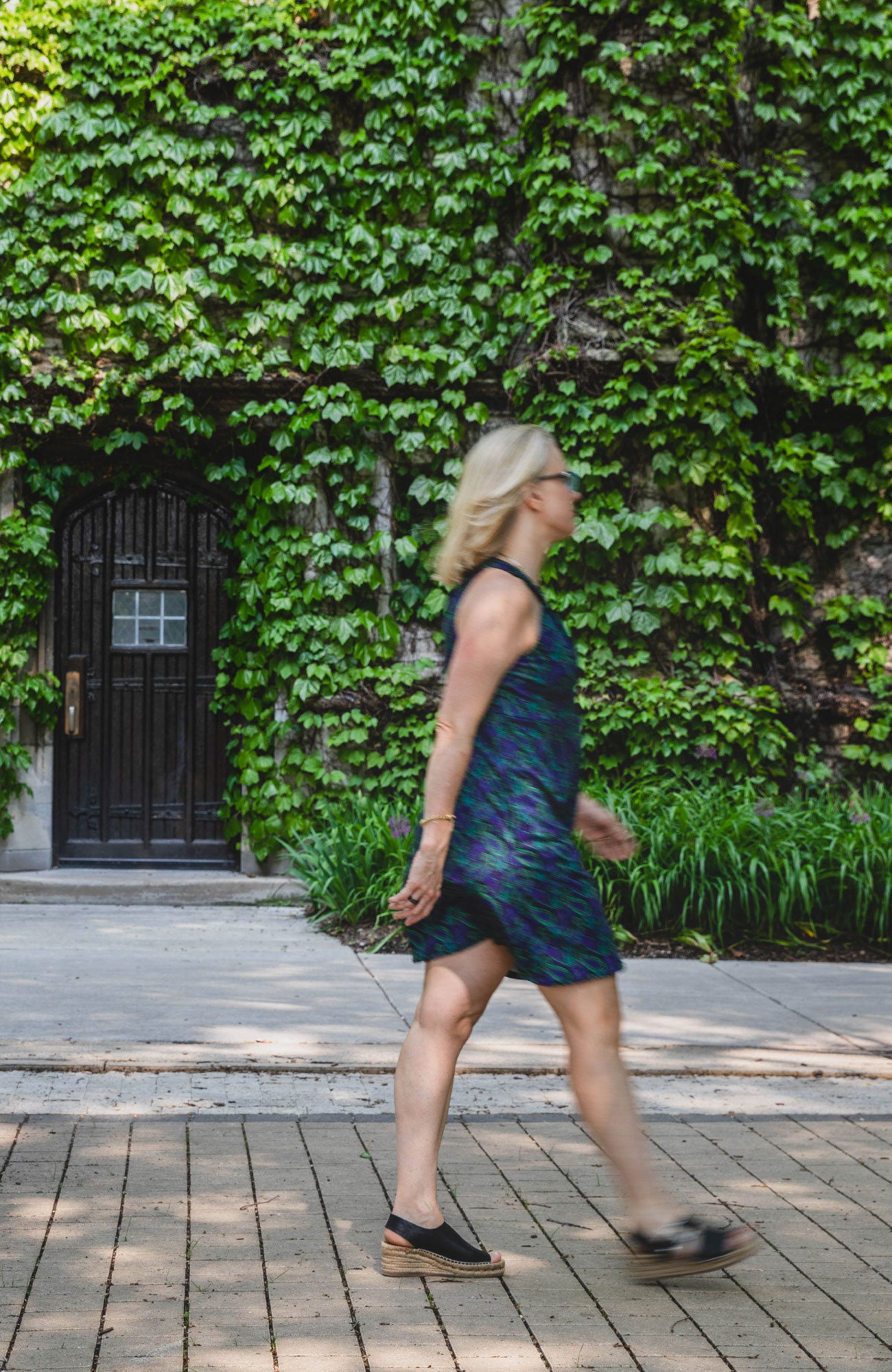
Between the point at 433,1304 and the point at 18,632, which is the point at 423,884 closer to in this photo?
the point at 433,1304

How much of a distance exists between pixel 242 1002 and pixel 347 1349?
311cm

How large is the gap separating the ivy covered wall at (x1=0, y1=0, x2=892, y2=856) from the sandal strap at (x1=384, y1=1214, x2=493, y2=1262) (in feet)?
19.0

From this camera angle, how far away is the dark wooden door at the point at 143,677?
30.0 ft

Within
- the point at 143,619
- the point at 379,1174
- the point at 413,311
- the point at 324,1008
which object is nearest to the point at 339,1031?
the point at 324,1008

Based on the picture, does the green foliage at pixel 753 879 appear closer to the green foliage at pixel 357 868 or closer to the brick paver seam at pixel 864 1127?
the green foliage at pixel 357 868

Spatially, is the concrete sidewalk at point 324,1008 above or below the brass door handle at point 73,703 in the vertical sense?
below

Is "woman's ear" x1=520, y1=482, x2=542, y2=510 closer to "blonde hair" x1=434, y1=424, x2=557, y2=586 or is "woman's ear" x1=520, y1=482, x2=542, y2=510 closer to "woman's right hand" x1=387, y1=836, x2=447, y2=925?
"blonde hair" x1=434, y1=424, x2=557, y2=586

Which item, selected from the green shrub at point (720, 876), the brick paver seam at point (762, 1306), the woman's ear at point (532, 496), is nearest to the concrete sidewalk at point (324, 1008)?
the green shrub at point (720, 876)

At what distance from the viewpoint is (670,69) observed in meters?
8.59

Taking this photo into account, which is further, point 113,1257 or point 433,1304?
point 113,1257

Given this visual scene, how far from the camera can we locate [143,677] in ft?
30.2

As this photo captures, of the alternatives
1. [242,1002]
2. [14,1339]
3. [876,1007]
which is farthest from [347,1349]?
[876,1007]

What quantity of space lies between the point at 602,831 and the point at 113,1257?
152cm

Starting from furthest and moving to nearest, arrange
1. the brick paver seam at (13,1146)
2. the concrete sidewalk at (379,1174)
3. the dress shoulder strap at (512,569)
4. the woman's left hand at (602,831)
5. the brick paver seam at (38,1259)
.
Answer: the brick paver seam at (13,1146) < the woman's left hand at (602,831) < the dress shoulder strap at (512,569) < the concrete sidewalk at (379,1174) < the brick paver seam at (38,1259)
